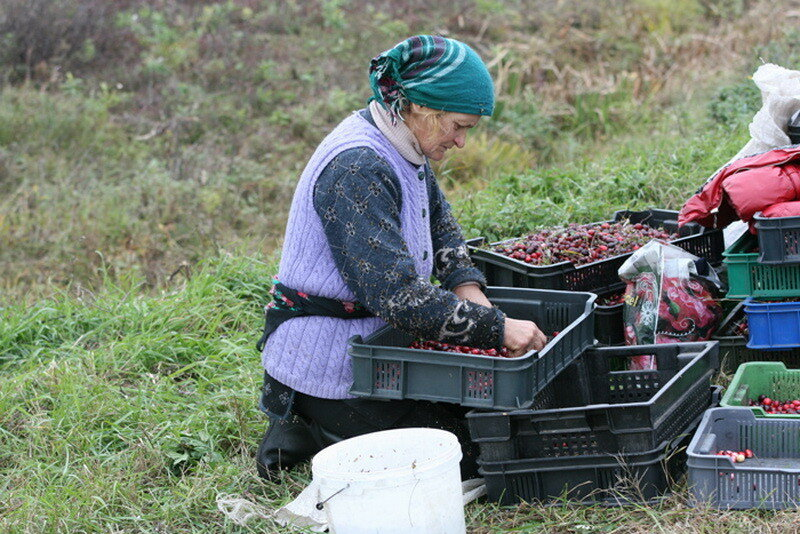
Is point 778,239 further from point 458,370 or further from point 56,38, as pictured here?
point 56,38

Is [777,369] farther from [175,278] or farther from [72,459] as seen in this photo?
[175,278]

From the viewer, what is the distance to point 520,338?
10.7 ft

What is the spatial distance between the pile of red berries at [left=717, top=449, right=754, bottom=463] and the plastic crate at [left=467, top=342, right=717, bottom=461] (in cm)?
17

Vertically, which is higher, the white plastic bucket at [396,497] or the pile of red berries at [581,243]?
the pile of red berries at [581,243]

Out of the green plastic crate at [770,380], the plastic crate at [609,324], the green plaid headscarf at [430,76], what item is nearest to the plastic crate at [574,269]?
the plastic crate at [609,324]

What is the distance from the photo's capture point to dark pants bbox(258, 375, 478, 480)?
11.4 ft

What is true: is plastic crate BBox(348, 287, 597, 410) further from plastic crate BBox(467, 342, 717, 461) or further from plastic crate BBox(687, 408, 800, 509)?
plastic crate BBox(687, 408, 800, 509)

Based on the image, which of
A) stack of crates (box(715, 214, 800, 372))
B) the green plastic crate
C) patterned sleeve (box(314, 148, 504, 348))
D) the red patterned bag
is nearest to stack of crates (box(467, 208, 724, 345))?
the red patterned bag

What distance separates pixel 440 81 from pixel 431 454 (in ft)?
3.79

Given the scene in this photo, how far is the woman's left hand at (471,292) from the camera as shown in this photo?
12.4ft

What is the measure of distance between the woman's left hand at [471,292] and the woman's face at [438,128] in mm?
612

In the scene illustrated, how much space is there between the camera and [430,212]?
155 inches

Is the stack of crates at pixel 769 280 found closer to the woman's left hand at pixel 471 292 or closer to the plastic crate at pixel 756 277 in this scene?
the plastic crate at pixel 756 277

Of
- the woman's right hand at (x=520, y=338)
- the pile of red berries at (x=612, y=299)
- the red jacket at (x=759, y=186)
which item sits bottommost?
the pile of red berries at (x=612, y=299)
